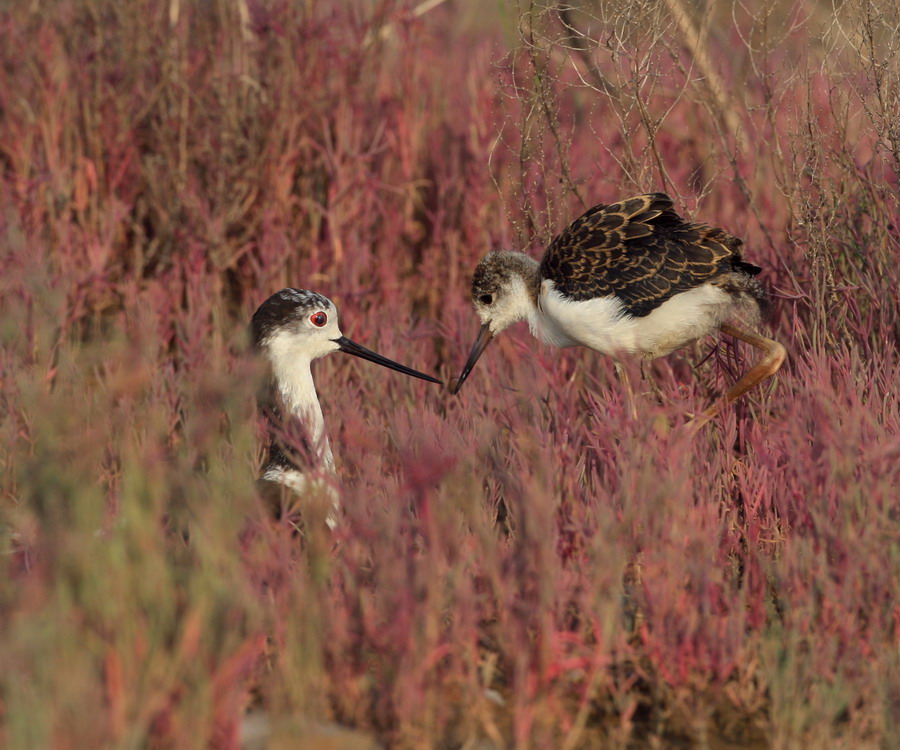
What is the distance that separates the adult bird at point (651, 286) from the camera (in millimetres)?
4270

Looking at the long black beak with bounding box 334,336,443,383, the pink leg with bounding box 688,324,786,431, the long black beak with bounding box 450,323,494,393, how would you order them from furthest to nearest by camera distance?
1. the long black beak with bounding box 450,323,494,393
2. the long black beak with bounding box 334,336,443,383
3. the pink leg with bounding box 688,324,786,431

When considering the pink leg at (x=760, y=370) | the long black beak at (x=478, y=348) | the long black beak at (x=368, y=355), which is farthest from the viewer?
the long black beak at (x=478, y=348)

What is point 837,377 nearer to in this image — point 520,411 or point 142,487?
point 520,411

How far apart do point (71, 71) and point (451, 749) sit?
4.88m

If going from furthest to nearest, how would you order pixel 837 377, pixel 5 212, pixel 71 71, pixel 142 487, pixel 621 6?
pixel 71 71
pixel 5 212
pixel 621 6
pixel 837 377
pixel 142 487

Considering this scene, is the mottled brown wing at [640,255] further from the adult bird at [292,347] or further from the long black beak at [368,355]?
the adult bird at [292,347]

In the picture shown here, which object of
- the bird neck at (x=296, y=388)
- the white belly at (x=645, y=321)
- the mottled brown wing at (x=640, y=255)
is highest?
the mottled brown wing at (x=640, y=255)

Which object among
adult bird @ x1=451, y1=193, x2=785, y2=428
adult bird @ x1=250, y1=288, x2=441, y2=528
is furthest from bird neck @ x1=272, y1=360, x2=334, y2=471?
adult bird @ x1=451, y1=193, x2=785, y2=428

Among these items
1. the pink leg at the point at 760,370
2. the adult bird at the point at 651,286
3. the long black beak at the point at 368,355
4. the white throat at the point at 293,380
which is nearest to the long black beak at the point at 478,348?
the long black beak at the point at 368,355

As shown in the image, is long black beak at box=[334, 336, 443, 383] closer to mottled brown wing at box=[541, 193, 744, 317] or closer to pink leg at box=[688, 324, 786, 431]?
mottled brown wing at box=[541, 193, 744, 317]

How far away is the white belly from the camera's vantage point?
4281mm

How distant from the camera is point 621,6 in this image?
15.3 feet

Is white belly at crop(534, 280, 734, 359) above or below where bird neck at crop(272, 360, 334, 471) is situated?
above

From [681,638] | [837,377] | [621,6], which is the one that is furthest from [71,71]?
[681,638]
